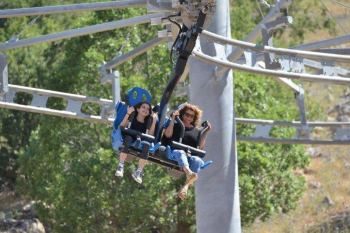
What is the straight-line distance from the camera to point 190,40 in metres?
11.2

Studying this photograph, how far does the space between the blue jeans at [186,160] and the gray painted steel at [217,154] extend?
315 centimetres

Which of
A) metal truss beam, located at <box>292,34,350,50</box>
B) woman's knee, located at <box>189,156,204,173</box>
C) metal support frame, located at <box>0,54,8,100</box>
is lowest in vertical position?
woman's knee, located at <box>189,156,204,173</box>

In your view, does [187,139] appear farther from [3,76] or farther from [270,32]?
[3,76]

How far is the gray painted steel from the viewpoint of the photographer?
14.9 m

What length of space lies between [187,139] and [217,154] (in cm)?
319

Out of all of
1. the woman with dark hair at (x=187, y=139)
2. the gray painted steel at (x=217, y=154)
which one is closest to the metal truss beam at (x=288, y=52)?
the woman with dark hair at (x=187, y=139)

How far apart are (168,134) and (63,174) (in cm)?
1141

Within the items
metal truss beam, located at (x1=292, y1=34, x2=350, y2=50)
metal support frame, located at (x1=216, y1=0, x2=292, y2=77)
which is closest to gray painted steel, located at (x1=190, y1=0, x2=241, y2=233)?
metal support frame, located at (x1=216, y1=0, x2=292, y2=77)

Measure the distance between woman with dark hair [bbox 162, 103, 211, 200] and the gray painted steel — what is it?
2.73m

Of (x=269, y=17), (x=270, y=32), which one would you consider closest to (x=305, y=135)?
(x=269, y=17)

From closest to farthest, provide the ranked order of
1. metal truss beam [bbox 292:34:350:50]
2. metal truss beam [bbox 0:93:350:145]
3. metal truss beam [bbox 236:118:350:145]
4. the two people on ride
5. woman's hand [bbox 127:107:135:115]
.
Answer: the two people on ride → woman's hand [bbox 127:107:135:115] → metal truss beam [bbox 292:34:350:50] → metal truss beam [bbox 0:93:350:145] → metal truss beam [bbox 236:118:350:145]

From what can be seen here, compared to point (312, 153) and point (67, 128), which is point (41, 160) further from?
A: point (312, 153)

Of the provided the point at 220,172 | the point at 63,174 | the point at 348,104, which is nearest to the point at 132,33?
the point at 63,174

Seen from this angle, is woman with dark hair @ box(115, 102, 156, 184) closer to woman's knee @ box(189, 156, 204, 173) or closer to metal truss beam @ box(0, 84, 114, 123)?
woman's knee @ box(189, 156, 204, 173)
